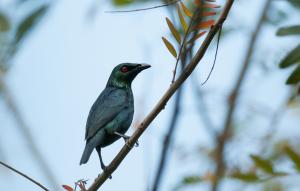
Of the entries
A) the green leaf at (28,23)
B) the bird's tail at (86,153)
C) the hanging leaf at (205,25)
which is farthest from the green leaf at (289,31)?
the green leaf at (28,23)

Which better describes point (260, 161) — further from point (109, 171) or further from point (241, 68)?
point (241, 68)

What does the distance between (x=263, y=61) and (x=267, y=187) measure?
1068 millimetres

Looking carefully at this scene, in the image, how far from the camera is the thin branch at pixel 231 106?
4552mm

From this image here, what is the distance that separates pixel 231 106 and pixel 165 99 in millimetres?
2175

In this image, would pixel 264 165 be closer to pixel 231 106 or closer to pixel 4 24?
pixel 231 106

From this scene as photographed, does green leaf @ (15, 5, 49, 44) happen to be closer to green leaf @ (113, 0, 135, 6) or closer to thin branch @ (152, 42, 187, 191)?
green leaf @ (113, 0, 135, 6)

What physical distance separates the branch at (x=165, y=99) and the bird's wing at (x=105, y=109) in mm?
1291

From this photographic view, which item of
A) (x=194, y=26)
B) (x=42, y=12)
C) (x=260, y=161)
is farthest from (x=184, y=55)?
(x=42, y=12)

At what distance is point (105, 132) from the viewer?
14.9 ft

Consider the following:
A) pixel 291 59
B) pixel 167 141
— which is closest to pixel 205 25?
pixel 167 141

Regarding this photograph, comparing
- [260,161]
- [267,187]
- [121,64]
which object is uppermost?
[121,64]

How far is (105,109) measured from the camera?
4.70m

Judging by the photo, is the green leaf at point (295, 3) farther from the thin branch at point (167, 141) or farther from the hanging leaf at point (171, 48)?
the hanging leaf at point (171, 48)

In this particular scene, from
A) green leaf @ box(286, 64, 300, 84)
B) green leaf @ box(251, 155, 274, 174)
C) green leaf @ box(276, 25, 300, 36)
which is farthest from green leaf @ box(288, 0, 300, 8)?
green leaf @ box(251, 155, 274, 174)
